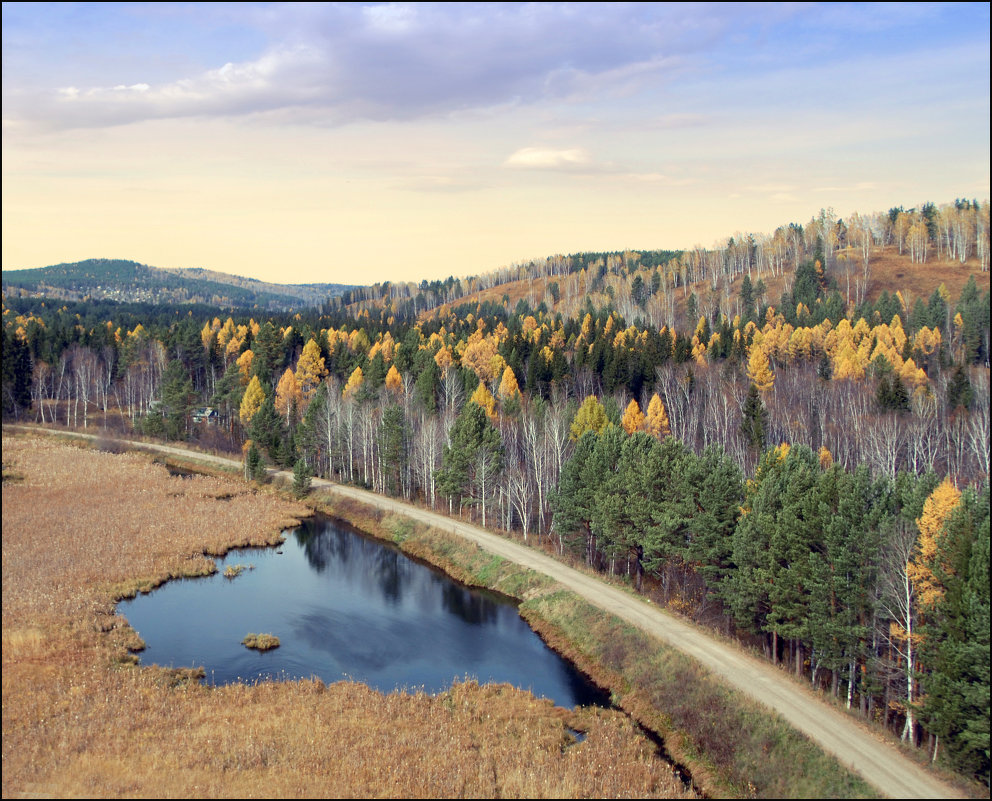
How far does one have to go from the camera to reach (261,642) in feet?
117

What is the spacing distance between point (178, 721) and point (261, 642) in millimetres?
10850

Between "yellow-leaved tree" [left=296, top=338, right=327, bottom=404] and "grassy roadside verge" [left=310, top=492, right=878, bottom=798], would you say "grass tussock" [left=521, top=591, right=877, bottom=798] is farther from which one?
"yellow-leaved tree" [left=296, top=338, right=327, bottom=404]

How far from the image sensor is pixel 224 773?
835 inches

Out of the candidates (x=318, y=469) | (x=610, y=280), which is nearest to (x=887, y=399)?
(x=318, y=469)

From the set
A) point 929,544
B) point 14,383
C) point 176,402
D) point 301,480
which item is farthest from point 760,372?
point 14,383

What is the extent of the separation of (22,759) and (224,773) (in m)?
6.58

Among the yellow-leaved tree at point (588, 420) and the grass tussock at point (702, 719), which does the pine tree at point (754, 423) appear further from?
the grass tussock at point (702, 719)

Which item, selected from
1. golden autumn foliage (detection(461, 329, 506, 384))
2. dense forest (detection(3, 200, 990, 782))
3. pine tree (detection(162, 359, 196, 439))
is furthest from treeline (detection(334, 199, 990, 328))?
pine tree (detection(162, 359, 196, 439))

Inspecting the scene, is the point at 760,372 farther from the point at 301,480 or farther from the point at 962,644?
the point at 962,644

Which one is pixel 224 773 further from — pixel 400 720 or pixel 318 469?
pixel 318 469

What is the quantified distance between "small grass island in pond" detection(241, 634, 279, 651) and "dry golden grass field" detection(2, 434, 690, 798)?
17.9ft

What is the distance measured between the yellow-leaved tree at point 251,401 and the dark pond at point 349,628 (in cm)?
3072

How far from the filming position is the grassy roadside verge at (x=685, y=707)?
24.6 m

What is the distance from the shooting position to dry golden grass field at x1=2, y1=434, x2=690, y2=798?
1631 cm
